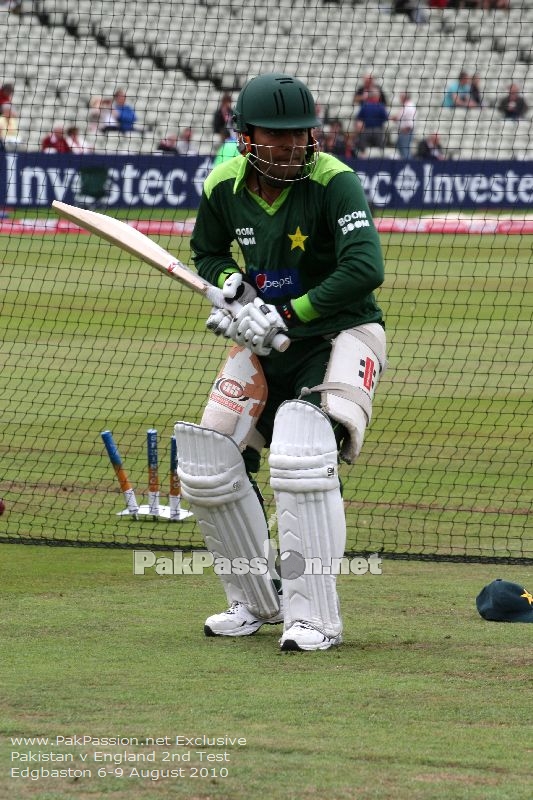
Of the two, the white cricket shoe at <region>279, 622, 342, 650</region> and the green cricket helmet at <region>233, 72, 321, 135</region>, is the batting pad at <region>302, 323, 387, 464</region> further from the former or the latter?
the green cricket helmet at <region>233, 72, 321, 135</region>

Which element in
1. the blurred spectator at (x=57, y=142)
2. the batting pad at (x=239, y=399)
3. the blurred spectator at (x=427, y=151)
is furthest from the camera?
the blurred spectator at (x=427, y=151)

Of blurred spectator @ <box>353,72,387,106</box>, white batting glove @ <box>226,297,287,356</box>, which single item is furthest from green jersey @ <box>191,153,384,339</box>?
blurred spectator @ <box>353,72,387,106</box>

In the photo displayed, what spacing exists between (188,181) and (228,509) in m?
15.2

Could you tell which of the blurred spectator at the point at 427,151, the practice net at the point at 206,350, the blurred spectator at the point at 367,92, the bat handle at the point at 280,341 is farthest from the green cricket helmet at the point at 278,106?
the blurred spectator at the point at 427,151

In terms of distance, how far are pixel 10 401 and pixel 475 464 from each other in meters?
4.21

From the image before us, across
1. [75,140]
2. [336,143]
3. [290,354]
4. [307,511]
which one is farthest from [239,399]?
[336,143]

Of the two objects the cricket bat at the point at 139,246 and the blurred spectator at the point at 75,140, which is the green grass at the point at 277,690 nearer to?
the cricket bat at the point at 139,246

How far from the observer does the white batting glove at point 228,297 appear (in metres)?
4.99

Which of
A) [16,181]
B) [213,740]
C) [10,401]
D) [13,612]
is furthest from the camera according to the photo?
[16,181]

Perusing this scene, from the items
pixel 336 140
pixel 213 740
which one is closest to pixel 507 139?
pixel 336 140

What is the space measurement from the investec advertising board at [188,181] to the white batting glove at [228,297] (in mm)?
13219

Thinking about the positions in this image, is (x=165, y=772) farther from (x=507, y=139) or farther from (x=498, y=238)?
(x=507, y=139)

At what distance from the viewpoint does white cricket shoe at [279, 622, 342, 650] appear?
4.90 meters

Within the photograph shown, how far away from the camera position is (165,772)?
3.42 meters
